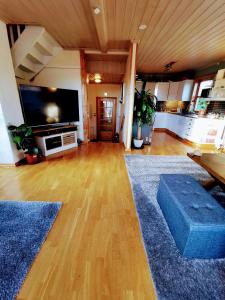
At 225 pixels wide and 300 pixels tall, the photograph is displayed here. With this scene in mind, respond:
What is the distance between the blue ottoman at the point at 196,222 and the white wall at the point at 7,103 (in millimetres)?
2904

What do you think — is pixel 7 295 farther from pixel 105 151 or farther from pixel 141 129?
pixel 141 129

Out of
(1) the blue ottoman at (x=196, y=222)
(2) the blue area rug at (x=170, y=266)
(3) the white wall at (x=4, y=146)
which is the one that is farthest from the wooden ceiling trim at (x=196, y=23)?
(3) the white wall at (x=4, y=146)

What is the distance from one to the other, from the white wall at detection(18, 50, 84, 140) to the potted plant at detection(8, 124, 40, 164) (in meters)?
1.92

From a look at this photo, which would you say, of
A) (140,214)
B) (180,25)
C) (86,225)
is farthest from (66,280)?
(180,25)

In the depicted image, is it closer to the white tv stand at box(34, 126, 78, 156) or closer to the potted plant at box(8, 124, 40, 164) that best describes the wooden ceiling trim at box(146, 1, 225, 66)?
the white tv stand at box(34, 126, 78, 156)

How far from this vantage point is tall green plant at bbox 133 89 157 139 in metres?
3.88

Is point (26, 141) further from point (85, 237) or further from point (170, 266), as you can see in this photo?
point (170, 266)

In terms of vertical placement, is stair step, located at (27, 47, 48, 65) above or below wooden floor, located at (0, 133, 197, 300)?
above

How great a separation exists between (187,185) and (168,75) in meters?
6.51

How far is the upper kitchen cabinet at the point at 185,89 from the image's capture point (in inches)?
225

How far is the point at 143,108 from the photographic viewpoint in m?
3.84

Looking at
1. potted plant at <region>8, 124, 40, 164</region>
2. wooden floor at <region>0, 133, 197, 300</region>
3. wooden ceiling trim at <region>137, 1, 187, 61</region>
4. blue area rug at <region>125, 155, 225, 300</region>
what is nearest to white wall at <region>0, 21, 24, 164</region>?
potted plant at <region>8, 124, 40, 164</region>

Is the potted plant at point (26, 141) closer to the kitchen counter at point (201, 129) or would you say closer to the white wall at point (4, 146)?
the white wall at point (4, 146)

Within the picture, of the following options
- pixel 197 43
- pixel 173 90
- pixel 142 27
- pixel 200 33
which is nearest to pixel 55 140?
pixel 142 27
